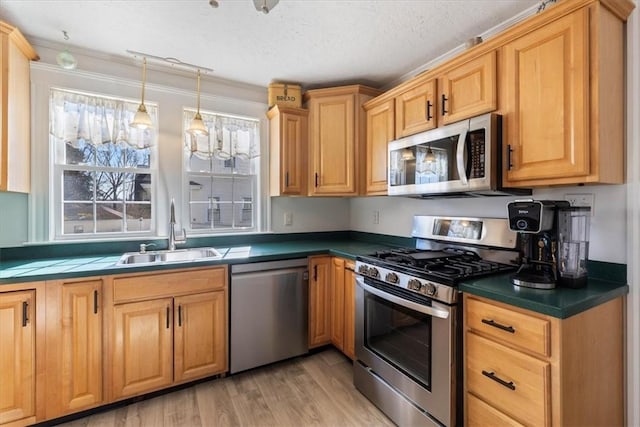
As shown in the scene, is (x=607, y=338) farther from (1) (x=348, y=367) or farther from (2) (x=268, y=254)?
(2) (x=268, y=254)

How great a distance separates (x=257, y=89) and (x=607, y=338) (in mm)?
3052

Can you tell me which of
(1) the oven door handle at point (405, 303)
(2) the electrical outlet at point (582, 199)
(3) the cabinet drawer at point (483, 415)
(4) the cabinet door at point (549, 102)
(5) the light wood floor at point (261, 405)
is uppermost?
(4) the cabinet door at point (549, 102)

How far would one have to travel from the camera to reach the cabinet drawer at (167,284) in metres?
1.92

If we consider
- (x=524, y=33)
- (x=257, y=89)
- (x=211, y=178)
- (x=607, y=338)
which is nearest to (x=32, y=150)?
(x=211, y=178)

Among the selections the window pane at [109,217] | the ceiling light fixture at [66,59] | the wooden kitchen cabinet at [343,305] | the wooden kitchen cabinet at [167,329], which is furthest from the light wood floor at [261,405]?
the ceiling light fixture at [66,59]

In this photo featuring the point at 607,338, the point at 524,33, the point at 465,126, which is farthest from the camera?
the point at 465,126

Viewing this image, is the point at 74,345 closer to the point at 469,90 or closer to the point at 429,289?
the point at 429,289

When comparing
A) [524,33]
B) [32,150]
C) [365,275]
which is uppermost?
[524,33]

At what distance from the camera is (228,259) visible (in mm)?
2230

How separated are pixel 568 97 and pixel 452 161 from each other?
597 millimetres

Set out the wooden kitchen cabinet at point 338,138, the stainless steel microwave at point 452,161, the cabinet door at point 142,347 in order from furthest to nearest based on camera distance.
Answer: the wooden kitchen cabinet at point 338,138, the cabinet door at point 142,347, the stainless steel microwave at point 452,161

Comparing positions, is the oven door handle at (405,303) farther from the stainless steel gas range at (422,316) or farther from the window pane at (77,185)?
the window pane at (77,185)

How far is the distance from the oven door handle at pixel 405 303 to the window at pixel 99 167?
6.05 ft

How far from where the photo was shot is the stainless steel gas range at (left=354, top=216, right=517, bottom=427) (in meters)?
1.54
